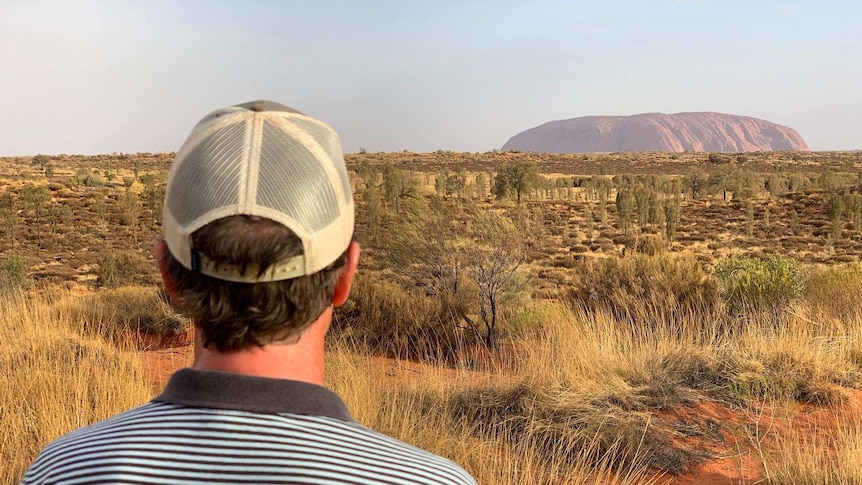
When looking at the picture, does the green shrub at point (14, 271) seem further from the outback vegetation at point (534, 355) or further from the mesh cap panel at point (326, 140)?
the mesh cap panel at point (326, 140)

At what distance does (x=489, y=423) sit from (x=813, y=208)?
3810cm

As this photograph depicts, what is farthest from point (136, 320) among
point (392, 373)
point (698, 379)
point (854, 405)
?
point (854, 405)

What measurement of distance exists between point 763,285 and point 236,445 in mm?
9301

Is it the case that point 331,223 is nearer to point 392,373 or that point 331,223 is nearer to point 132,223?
point 392,373

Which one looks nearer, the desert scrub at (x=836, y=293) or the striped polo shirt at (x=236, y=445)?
the striped polo shirt at (x=236, y=445)

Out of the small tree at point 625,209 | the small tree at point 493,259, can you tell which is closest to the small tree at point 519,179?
the small tree at point 625,209

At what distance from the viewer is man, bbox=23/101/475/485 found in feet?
2.98

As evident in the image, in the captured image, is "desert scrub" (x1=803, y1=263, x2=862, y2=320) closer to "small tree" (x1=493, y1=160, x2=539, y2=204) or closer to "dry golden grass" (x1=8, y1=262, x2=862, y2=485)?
"dry golden grass" (x1=8, y1=262, x2=862, y2=485)

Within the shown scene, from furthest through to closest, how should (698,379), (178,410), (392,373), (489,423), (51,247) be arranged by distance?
1. (51,247)
2. (392,373)
3. (698,379)
4. (489,423)
5. (178,410)

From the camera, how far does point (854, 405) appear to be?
18.1 ft

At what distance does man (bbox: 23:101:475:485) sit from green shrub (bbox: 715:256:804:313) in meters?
8.52

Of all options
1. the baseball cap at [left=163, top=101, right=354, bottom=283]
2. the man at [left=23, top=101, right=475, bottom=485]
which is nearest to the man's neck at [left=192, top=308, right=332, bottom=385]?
the man at [left=23, top=101, right=475, bottom=485]

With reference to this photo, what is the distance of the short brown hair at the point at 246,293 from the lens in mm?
1070

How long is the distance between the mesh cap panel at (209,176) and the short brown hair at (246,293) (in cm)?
4
